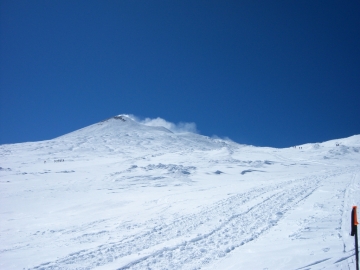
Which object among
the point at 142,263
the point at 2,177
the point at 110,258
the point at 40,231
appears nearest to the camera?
the point at 142,263

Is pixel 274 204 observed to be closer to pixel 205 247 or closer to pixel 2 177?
pixel 205 247

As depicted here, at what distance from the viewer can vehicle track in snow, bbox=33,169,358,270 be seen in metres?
6.99

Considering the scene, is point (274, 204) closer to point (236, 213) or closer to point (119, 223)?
point (236, 213)

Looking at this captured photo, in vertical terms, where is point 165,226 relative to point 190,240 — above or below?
above

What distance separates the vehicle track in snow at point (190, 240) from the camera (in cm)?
699

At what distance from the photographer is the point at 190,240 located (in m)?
8.30

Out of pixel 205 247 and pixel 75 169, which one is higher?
pixel 75 169

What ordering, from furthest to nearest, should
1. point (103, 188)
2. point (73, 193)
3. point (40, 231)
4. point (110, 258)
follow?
point (103, 188) → point (73, 193) → point (40, 231) → point (110, 258)

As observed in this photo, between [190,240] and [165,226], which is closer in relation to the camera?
[190,240]

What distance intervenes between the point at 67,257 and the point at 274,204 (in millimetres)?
8895

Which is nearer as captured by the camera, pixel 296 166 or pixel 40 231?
pixel 40 231

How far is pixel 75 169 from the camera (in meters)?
31.5

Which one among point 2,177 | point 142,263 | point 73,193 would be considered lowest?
point 142,263

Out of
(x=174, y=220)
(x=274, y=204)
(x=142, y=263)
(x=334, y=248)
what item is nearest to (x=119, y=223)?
(x=174, y=220)
